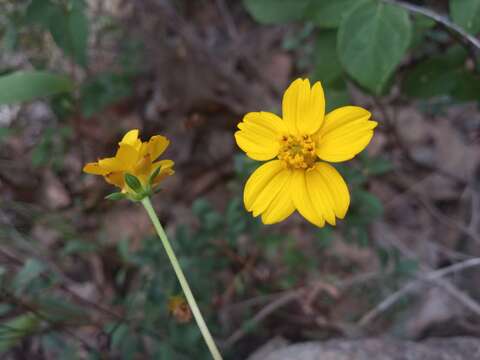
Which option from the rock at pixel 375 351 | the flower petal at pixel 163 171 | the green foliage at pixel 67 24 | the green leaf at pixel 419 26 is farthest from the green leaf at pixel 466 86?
the green foliage at pixel 67 24

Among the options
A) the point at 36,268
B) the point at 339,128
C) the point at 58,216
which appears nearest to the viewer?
the point at 339,128

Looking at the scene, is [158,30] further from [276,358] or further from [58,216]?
[276,358]

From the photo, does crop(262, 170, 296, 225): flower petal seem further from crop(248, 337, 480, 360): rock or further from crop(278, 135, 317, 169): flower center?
crop(248, 337, 480, 360): rock

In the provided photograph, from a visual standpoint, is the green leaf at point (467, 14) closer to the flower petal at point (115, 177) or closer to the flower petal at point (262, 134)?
the flower petal at point (262, 134)

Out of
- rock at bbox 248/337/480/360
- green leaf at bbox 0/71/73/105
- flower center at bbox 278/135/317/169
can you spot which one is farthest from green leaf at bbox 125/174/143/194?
rock at bbox 248/337/480/360

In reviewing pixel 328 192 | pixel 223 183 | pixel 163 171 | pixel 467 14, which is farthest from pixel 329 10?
pixel 223 183

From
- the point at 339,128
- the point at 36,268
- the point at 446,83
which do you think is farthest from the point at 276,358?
the point at 446,83

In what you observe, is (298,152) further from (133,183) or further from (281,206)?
(133,183)
